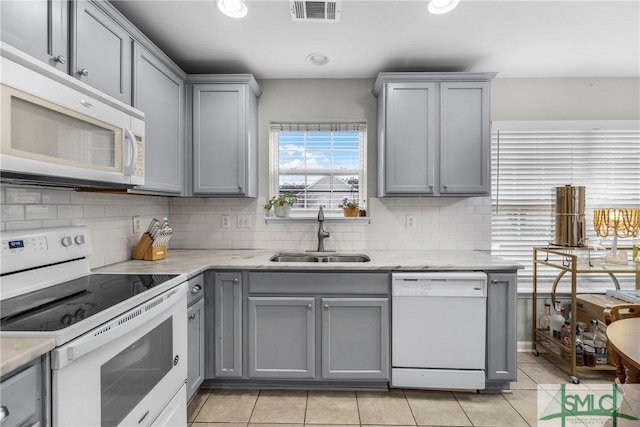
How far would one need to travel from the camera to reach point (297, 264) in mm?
2133

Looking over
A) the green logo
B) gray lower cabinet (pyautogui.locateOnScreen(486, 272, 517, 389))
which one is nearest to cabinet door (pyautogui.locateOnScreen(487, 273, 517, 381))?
gray lower cabinet (pyautogui.locateOnScreen(486, 272, 517, 389))

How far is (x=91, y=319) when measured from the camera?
3.57 feet

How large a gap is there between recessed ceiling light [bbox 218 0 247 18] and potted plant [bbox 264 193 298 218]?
1.37m

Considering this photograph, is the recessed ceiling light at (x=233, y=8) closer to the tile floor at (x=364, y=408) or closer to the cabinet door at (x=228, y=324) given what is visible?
the cabinet door at (x=228, y=324)

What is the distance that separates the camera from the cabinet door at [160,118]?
76.3 inches

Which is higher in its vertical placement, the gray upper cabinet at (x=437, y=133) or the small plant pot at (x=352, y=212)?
the gray upper cabinet at (x=437, y=133)

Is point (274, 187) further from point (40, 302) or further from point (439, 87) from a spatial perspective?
point (40, 302)

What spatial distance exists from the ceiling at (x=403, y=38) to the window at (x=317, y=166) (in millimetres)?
508

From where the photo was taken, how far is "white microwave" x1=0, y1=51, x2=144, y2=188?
1.03 metres

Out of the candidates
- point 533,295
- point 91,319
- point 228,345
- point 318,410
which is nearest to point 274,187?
point 228,345

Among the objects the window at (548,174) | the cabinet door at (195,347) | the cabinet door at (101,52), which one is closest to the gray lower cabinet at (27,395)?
the cabinet door at (195,347)

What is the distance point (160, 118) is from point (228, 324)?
1.42 meters

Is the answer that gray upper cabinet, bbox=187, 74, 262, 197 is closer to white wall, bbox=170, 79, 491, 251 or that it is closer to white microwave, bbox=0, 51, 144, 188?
white wall, bbox=170, 79, 491, 251

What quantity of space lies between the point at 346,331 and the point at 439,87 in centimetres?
190
